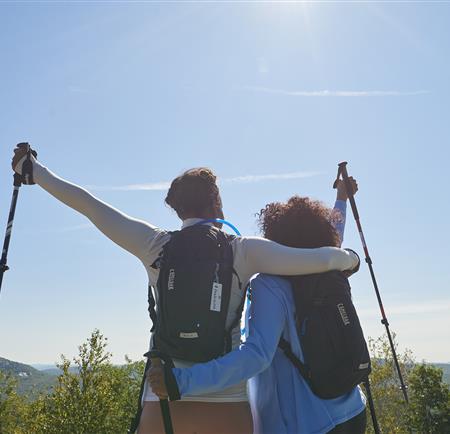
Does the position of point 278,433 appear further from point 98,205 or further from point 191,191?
point 98,205

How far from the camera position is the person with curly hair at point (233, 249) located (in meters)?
2.47

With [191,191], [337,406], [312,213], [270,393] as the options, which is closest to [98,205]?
[191,191]

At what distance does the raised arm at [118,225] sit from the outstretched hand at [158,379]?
75cm

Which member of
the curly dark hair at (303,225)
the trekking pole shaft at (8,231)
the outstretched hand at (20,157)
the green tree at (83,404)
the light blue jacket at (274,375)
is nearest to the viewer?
the light blue jacket at (274,375)

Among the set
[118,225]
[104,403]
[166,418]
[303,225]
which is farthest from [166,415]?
[104,403]

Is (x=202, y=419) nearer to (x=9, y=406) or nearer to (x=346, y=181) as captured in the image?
(x=346, y=181)

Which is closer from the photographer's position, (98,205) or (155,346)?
(155,346)

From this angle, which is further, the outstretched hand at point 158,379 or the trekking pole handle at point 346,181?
the trekking pole handle at point 346,181

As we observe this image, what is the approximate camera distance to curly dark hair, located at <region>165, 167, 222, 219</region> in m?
2.89

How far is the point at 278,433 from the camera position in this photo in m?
2.43

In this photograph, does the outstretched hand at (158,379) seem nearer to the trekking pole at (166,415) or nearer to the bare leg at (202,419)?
the trekking pole at (166,415)

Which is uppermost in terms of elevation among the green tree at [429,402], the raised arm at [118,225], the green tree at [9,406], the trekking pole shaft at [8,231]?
the green tree at [9,406]

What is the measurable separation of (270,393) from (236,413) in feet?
0.68

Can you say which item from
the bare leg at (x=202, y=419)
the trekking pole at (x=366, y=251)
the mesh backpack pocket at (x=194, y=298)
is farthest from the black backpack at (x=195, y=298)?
the trekking pole at (x=366, y=251)
